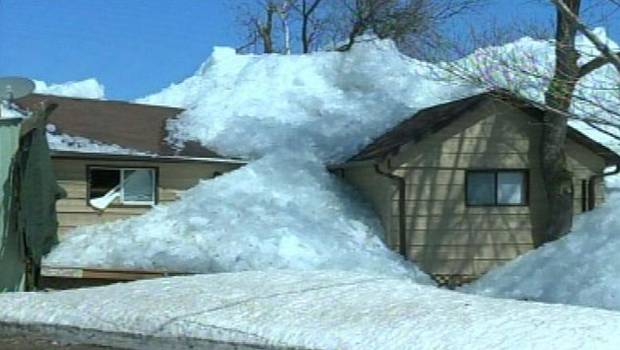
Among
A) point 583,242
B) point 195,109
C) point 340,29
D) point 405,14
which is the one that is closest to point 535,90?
point 583,242

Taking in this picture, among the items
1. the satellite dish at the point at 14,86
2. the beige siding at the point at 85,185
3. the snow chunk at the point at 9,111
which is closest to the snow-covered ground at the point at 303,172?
the beige siding at the point at 85,185

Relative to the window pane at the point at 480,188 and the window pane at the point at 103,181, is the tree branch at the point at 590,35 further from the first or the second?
the window pane at the point at 103,181

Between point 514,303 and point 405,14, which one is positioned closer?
point 514,303

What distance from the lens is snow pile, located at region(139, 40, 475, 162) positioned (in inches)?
859

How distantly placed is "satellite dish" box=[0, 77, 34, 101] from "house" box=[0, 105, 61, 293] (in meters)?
0.36

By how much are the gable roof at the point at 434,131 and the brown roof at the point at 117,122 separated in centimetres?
350

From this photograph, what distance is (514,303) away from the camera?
993 cm

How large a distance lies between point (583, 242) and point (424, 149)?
11.4ft

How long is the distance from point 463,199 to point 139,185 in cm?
621

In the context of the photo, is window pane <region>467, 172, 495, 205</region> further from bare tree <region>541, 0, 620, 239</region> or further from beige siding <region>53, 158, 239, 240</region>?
beige siding <region>53, 158, 239, 240</region>

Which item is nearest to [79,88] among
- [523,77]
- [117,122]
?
[117,122]

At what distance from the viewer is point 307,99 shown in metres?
24.0

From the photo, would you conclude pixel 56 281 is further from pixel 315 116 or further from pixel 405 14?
pixel 405 14

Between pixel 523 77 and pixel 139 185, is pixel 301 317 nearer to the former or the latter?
pixel 523 77
